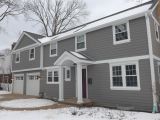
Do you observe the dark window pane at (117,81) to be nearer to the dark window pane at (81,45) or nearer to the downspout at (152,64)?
the downspout at (152,64)

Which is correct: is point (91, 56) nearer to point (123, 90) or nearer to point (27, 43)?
point (123, 90)

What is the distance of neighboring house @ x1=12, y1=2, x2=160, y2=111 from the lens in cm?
952

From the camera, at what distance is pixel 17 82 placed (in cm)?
2103

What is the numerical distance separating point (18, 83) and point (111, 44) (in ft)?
47.0

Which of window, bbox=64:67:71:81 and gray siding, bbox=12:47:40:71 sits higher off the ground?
gray siding, bbox=12:47:40:71

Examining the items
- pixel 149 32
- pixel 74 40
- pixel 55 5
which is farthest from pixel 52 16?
pixel 149 32

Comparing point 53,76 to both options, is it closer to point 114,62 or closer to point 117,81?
point 114,62

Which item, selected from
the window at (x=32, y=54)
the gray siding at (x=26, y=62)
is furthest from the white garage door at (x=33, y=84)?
the window at (x=32, y=54)

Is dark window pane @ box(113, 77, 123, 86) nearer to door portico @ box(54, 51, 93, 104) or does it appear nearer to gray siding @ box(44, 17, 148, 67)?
gray siding @ box(44, 17, 148, 67)

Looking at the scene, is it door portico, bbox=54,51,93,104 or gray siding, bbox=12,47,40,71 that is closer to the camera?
door portico, bbox=54,51,93,104

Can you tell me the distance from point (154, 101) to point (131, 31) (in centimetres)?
434

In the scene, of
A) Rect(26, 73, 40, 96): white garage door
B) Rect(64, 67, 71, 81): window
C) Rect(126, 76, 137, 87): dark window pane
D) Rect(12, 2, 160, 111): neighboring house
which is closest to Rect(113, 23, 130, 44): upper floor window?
Rect(12, 2, 160, 111): neighboring house

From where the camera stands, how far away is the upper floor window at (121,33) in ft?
34.6

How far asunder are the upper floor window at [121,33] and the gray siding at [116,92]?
1789 millimetres
